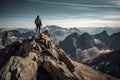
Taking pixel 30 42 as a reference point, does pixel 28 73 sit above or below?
below

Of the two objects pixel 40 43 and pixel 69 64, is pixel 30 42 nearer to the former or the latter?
pixel 40 43

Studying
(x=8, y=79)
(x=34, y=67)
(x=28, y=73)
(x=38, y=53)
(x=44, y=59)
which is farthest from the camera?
(x=38, y=53)

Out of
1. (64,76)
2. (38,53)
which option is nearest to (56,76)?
(64,76)

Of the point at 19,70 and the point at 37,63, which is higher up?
the point at 19,70

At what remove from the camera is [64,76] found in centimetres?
8281

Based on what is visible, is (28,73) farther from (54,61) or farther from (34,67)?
Result: (54,61)

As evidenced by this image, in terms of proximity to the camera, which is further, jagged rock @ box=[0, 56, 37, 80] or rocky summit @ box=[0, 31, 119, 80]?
rocky summit @ box=[0, 31, 119, 80]

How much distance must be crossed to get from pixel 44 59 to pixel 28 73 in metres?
14.5

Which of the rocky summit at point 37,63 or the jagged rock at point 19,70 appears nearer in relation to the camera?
the jagged rock at point 19,70

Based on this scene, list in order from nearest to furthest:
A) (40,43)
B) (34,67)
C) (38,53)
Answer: (34,67) → (38,53) → (40,43)

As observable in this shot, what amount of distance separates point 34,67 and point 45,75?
24.1 ft

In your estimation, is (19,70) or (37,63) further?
(37,63)

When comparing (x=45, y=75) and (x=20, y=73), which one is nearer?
(x=20, y=73)

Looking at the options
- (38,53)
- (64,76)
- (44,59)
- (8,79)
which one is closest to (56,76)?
(64,76)
